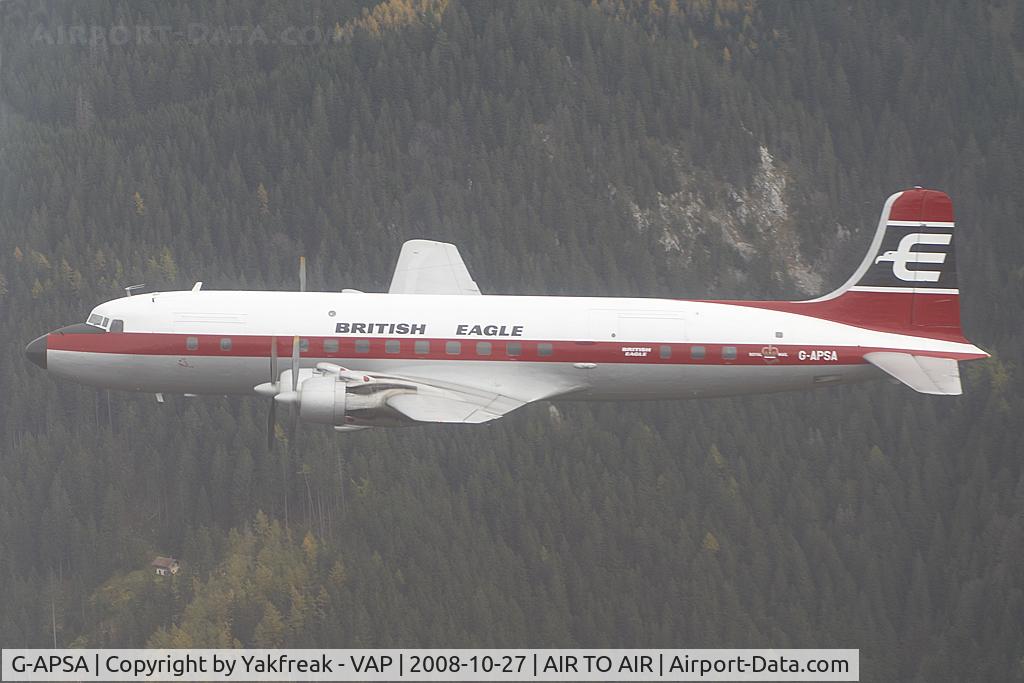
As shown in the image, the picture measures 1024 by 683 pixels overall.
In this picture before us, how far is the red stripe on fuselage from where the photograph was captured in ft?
155

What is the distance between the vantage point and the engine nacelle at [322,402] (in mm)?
43562

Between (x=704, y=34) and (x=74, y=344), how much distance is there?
165 meters

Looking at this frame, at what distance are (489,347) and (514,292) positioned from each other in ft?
294

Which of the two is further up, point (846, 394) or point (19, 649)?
point (846, 394)

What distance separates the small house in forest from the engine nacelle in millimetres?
80264

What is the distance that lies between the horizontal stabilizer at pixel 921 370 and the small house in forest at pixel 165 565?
84888mm

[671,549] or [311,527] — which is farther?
[311,527]

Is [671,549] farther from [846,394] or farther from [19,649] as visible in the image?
[19,649]

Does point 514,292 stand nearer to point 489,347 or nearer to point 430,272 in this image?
point 430,272

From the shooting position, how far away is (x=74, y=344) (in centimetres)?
4862

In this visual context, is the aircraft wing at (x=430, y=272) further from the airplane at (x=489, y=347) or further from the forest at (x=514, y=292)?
the forest at (x=514, y=292)

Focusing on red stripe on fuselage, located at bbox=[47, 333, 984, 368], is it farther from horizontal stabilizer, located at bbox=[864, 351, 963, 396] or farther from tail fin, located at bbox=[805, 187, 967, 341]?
tail fin, located at bbox=[805, 187, 967, 341]

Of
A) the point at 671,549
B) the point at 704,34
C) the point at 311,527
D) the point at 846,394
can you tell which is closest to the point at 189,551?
the point at 311,527

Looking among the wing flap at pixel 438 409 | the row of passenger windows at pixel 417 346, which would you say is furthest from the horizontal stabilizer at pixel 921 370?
the wing flap at pixel 438 409
